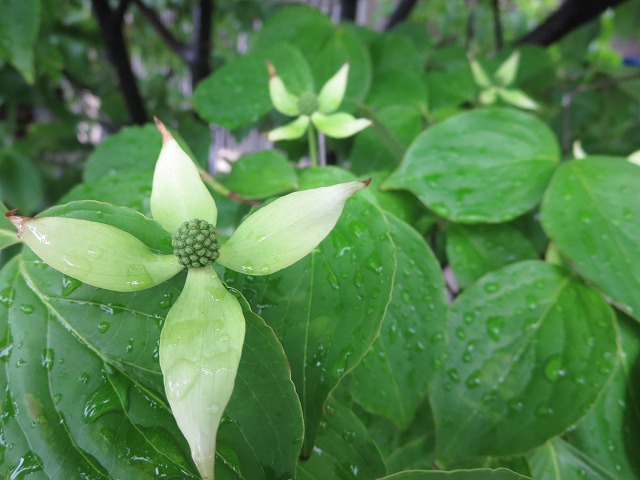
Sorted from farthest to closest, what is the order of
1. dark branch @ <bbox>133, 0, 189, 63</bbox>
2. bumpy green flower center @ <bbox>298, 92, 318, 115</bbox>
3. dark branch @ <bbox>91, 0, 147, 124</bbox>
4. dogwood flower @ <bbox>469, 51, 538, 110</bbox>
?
dark branch @ <bbox>133, 0, 189, 63</bbox>
dark branch @ <bbox>91, 0, 147, 124</bbox>
dogwood flower @ <bbox>469, 51, 538, 110</bbox>
bumpy green flower center @ <bbox>298, 92, 318, 115</bbox>

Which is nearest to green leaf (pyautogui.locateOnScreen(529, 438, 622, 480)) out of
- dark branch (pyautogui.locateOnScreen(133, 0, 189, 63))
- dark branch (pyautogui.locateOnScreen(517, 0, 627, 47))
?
dark branch (pyautogui.locateOnScreen(517, 0, 627, 47))

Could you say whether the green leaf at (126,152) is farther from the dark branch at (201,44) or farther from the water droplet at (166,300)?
the dark branch at (201,44)

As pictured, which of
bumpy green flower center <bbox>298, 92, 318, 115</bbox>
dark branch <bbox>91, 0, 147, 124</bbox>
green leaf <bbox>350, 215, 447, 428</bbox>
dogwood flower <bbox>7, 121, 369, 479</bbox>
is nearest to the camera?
dogwood flower <bbox>7, 121, 369, 479</bbox>

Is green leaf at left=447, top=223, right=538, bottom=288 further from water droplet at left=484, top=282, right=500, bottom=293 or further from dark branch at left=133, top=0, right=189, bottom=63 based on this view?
dark branch at left=133, top=0, right=189, bottom=63

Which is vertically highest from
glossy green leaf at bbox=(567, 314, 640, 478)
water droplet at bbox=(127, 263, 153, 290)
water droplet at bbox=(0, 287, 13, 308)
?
water droplet at bbox=(127, 263, 153, 290)

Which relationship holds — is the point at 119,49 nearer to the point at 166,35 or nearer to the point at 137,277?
the point at 166,35
